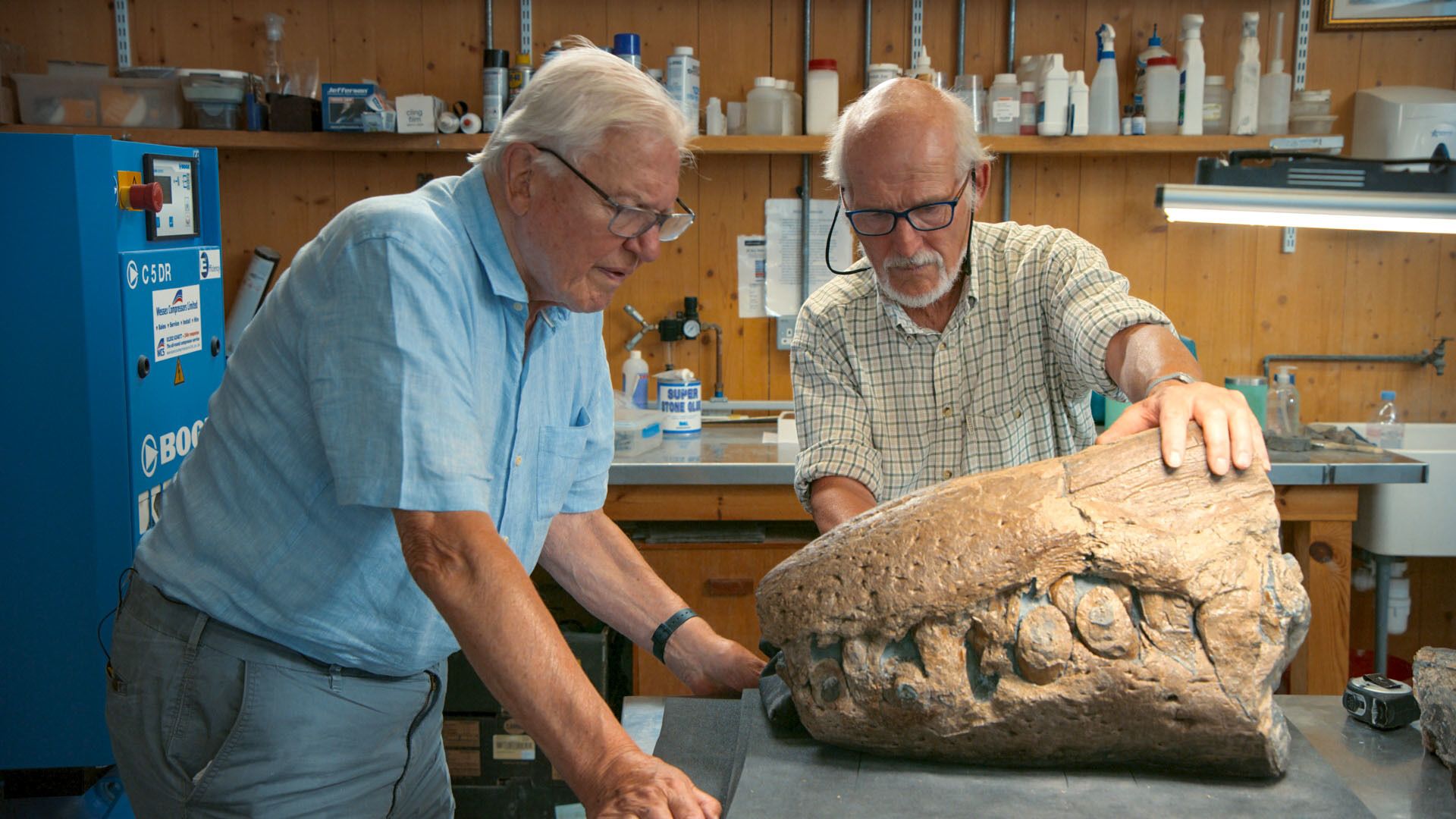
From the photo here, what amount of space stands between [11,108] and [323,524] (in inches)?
119

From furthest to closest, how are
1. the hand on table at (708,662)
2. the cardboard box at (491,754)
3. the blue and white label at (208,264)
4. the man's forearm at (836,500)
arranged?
the cardboard box at (491,754) < the blue and white label at (208,264) < the man's forearm at (836,500) < the hand on table at (708,662)

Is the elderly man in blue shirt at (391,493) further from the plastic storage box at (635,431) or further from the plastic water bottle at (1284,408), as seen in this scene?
the plastic water bottle at (1284,408)

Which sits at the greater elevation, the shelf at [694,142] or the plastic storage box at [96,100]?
the plastic storage box at [96,100]

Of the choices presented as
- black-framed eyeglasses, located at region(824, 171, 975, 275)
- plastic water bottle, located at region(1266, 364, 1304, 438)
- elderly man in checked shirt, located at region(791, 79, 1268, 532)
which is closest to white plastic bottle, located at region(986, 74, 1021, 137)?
plastic water bottle, located at region(1266, 364, 1304, 438)

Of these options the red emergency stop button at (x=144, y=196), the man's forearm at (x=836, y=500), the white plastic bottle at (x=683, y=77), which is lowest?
the man's forearm at (x=836, y=500)

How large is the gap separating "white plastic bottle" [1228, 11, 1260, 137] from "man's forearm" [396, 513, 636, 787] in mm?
3030

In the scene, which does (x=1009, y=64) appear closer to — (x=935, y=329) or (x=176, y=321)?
(x=935, y=329)

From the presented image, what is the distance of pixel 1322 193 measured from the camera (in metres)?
1.42

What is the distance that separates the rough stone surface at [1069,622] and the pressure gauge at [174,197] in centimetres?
202

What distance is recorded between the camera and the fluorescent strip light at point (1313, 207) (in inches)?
55.1

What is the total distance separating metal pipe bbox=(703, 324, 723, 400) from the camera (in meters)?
3.85

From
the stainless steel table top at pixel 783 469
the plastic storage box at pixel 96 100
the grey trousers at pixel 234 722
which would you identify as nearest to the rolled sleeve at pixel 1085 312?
the grey trousers at pixel 234 722

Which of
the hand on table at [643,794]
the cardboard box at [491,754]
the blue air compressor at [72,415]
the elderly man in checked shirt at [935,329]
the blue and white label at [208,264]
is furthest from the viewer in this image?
the cardboard box at [491,754]

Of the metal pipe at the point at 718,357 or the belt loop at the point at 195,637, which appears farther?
the metal pipe at the point at 718,357
